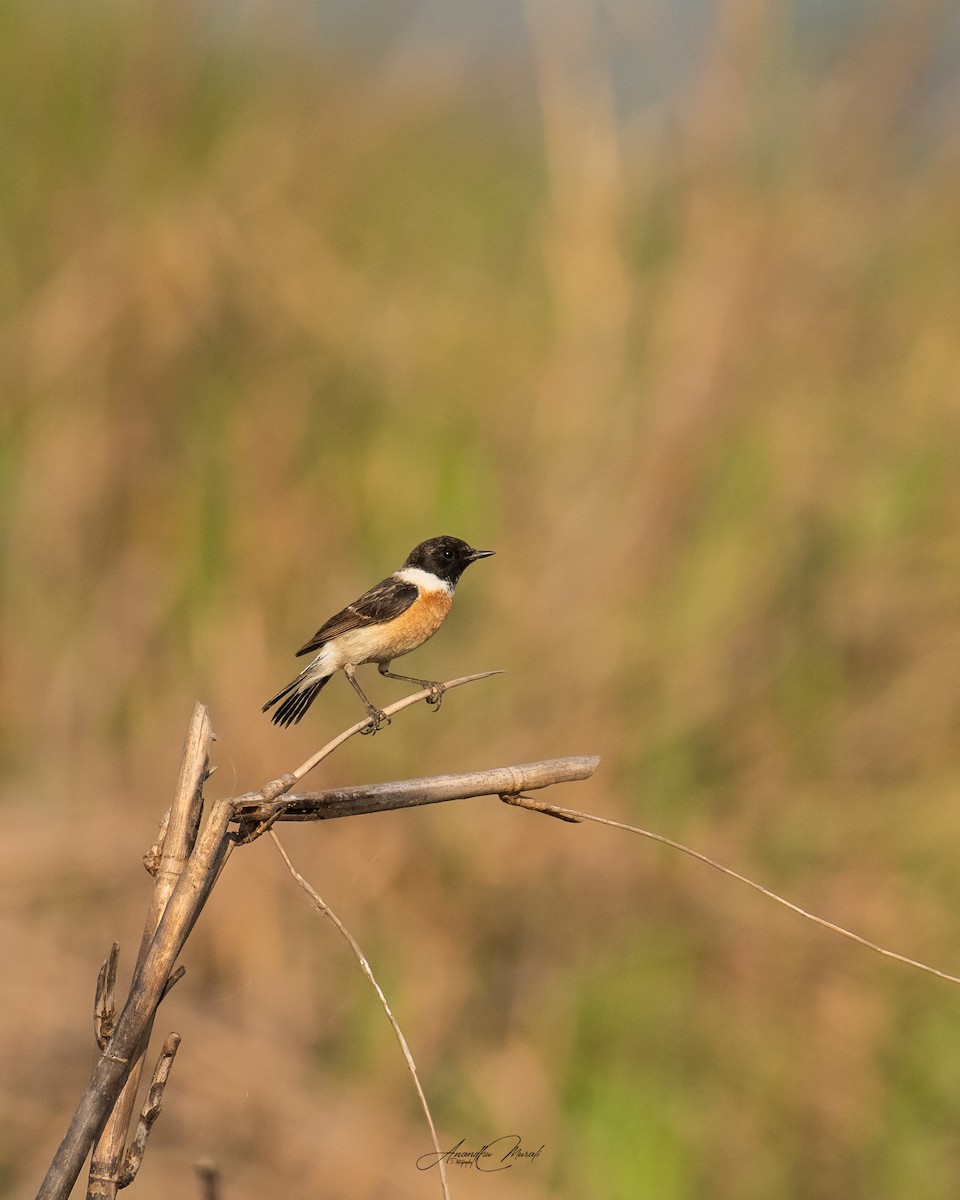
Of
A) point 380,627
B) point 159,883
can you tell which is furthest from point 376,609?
point 159,883

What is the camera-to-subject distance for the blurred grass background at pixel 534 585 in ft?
17.8

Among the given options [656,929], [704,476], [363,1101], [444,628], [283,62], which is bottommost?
[363,1101]

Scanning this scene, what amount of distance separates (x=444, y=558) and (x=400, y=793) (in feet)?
5.21

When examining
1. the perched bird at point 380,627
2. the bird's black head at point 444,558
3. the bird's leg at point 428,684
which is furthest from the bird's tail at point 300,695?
the bird's black head at point 444,558

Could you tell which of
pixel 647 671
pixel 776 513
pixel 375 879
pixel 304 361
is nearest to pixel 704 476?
pixel 776 513

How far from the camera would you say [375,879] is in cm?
561

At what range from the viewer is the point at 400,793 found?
5.38 feet

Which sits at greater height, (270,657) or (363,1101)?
(270,657)

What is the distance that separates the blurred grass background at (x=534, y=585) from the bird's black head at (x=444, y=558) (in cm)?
201

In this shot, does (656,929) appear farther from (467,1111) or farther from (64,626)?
(64,626)

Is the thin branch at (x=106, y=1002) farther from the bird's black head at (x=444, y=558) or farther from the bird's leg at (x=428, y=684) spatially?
the bird's black head at (x=444, y=558)

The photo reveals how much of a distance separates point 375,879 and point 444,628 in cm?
103

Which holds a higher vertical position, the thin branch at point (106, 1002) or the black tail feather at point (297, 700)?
the black tail feather at point (297, 700)

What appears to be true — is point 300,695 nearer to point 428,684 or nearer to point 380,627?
point 380,627
